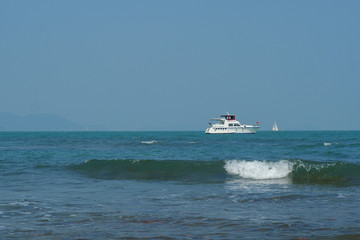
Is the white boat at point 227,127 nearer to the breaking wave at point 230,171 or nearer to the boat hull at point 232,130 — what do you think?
the boat hull at point 232,130

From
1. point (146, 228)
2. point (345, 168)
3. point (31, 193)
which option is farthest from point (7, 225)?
point (345, 168)

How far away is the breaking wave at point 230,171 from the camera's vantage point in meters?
18.4

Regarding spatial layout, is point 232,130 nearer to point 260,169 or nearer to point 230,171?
point 230,171

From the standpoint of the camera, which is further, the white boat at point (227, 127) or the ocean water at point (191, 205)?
the white boat at point (227, 127)

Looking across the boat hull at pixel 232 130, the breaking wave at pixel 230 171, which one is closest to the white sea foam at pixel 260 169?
the breaking wave at pixel 230 171

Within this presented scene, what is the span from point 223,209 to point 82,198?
4.28 meters

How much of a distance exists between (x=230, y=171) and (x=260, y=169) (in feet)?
4.54

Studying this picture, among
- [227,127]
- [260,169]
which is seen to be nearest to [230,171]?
[260,169]

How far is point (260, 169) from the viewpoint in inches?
800

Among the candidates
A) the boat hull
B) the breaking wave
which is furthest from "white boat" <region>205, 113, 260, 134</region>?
the breaking wave

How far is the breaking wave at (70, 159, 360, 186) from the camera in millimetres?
18359

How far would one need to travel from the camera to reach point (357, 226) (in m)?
8.61

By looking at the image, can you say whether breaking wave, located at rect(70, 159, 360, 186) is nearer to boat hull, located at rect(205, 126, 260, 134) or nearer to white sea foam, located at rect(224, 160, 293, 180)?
white sea foam, located at rect(224, 160, 293, 180)

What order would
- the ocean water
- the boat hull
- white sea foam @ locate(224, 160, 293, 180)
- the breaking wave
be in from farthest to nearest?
the boat hull
white sea foam @ locate(224, 160, 293, 180)
the breaking wave
the ocean water
